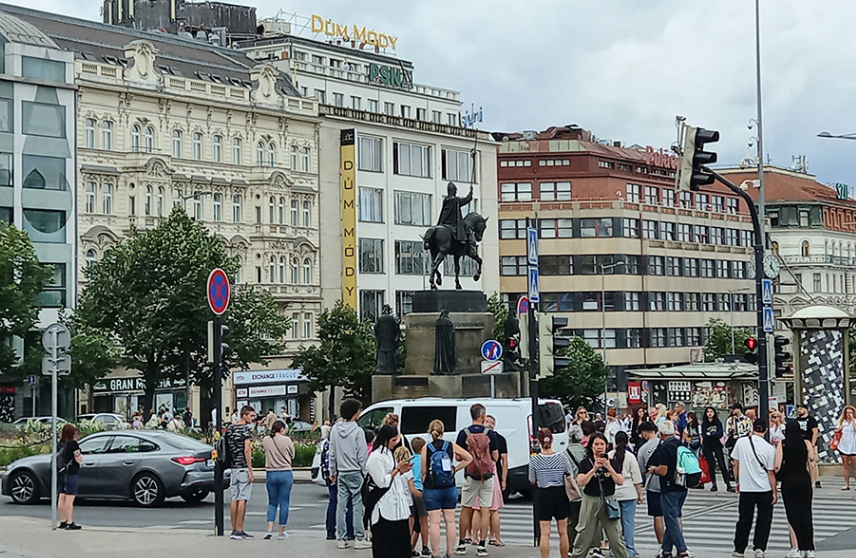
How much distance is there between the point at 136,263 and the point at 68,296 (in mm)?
9881

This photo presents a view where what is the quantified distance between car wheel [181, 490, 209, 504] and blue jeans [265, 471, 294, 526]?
6.45m

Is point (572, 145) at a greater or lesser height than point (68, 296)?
greater

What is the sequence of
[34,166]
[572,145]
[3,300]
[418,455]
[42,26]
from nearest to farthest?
[418,455], [3,300], [34,166], [42,26], [572,145]

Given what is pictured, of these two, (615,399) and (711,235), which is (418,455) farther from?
(711,235)

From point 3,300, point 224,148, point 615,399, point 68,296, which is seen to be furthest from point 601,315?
point 3,300

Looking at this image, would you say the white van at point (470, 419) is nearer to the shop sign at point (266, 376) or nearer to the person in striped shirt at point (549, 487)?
the person in striped shirt at point (549, 487)

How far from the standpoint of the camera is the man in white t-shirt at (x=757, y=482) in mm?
18922

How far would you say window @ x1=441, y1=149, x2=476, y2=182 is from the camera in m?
89.9

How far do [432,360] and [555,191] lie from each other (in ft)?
223

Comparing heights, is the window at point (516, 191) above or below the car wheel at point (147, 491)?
above

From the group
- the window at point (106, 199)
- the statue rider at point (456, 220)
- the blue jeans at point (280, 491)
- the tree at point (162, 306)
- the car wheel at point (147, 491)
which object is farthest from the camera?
the window at point (106, 199)

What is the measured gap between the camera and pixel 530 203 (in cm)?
10312

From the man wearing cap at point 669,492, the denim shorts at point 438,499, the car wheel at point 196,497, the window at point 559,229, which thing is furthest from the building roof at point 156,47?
the man wearing cap at point 669,492

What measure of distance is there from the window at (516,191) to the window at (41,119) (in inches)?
1650
